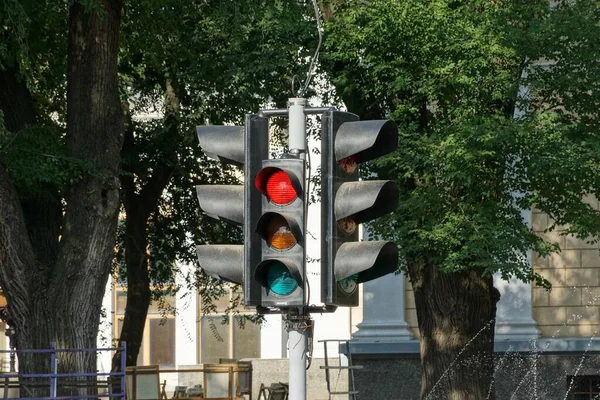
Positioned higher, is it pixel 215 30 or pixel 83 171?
pixel 215 30

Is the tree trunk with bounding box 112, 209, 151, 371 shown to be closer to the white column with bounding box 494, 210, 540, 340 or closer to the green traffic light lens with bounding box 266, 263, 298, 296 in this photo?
the white column with bounding box 494, 210, 540, 340

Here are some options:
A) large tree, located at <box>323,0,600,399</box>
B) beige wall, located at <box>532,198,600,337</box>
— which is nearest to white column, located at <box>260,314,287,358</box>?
beige wall, located at <box>532,198,600,337</box>

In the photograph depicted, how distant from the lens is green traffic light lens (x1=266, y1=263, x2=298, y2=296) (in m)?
5.72

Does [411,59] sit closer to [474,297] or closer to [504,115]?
[504,115]

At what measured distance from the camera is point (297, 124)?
5.93m

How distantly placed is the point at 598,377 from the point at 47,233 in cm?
→ 1316

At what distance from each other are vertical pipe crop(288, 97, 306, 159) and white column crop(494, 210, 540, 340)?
2063cm

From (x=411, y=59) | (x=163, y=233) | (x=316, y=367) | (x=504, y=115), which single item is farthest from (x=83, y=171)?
(x=316, y=367)

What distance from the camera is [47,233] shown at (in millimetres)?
16812

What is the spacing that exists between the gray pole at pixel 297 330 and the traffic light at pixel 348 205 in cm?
15

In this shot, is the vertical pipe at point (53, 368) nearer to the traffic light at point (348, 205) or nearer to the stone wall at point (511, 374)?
the traffic light at point (348, 205)

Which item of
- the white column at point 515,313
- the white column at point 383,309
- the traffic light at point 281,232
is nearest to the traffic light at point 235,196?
the traffic light at point 281,232

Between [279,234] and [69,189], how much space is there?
1088 cm

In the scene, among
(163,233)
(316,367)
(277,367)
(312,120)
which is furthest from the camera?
(277,367)
